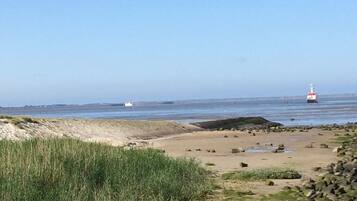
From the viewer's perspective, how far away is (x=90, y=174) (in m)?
12.9

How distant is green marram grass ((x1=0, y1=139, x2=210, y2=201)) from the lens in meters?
10.9

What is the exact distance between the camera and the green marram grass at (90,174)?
10.9 meters

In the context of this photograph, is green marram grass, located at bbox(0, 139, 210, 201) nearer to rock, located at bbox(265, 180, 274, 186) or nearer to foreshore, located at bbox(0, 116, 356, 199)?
rock, located at bbox(265, 180, 274, 186)

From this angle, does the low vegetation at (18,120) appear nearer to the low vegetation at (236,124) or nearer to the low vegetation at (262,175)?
the low vegetation at (236,124)

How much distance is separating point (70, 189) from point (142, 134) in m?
34.3

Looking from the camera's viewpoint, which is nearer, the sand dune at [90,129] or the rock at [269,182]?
the rock at [269,182]

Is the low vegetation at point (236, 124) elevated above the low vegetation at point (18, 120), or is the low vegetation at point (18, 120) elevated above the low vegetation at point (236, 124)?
the low vegetation at point (18, 120)

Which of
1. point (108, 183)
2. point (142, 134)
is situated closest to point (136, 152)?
point (108, 183)

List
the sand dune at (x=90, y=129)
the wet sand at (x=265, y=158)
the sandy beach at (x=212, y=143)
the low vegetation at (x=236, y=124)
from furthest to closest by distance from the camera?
1. the low vegetation at (x=236, y=124)
2. the sand dune at (x=90, y=129)
3. the sandy beach at (x=212, y=143)
4. the wet sand at (x=265, y=158)

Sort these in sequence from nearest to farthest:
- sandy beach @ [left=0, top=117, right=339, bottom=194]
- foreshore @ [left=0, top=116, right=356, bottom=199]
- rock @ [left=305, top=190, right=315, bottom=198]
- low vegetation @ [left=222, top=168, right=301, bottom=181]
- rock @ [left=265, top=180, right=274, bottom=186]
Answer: rock @ [left=305, top=190, right=315, bottom=198]
rock @ [left=265, top=180, right=274, bottom=186]
low vegetation @ [left=222, top=168, right=301, bottom=181]
foreshore @ [left=0, top=116, right=356, bottom=199]
sandy beach @ [left=0, top=117, right=339, bottom=194]

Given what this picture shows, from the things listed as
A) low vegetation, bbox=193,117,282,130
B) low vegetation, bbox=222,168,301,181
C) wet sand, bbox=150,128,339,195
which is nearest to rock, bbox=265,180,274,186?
A: wet sand, bbox=150,128,339,195

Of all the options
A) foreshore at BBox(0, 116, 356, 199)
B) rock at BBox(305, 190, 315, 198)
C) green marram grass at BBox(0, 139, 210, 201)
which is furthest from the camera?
foreshore at BBox(0, 116, 356, 199)


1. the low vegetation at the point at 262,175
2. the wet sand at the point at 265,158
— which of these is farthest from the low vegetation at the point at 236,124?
the low vegetation at the point at 262,175

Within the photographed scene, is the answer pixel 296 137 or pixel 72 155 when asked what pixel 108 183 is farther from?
pixel 296 137
